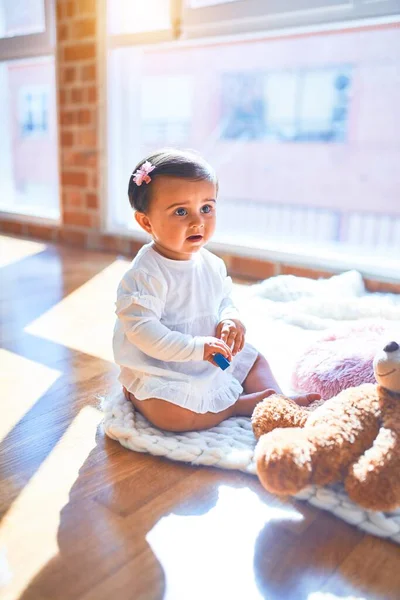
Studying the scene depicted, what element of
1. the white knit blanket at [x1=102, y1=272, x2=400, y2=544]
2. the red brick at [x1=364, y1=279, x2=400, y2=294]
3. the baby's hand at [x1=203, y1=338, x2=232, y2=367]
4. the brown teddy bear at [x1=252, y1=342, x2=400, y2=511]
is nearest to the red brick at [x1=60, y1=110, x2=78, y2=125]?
the white knit blanket at [x1=102, y1=272, x2=400, y2=544]

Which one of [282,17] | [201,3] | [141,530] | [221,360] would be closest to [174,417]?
[221,360]

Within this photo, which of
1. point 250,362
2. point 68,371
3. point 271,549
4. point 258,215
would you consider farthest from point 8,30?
point 258,215

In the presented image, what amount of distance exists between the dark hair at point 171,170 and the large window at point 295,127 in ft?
18.2

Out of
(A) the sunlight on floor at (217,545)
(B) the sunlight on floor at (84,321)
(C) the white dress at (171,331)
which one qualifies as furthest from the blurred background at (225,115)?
(A) the sunlight on floor at (217,545)

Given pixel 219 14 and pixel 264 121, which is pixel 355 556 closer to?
pixel 219 14

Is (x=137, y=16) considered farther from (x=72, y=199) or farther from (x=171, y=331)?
(x=171, y=331)

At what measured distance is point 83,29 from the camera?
2406 millimetres

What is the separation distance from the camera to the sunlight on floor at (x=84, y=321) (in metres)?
1.34

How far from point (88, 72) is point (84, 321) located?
56.8 inches

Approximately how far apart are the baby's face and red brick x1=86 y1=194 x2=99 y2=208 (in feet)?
5.58

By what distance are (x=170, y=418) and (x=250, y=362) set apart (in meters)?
0.23

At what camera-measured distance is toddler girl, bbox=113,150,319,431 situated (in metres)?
0.87

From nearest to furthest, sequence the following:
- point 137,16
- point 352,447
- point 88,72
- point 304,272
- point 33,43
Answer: point 352,447 → point 304,272 → point 137,16 → point 88,72 → point 33,43

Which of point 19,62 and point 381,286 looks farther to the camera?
point 19,62
